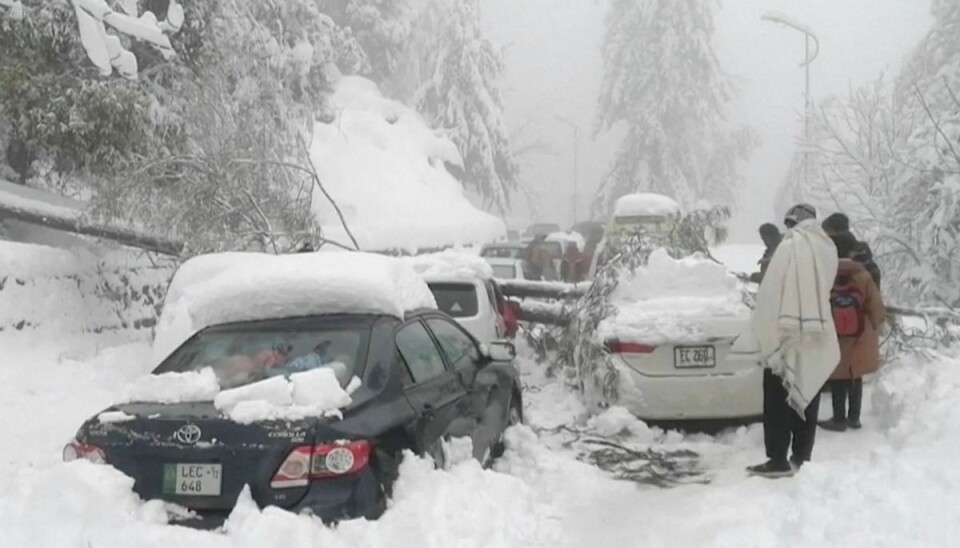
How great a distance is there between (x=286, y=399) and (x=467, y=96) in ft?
119

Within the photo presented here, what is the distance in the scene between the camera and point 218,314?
5.61 meters

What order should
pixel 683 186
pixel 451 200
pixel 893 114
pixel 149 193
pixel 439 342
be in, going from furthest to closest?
pixel 683 186, pixel 451 200, pixel 893 114, pixel 149 193, pixel 439 342

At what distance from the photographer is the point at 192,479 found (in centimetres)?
427

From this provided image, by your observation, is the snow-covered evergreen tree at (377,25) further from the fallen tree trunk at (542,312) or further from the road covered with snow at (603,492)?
the road covered with snow at (603,492)

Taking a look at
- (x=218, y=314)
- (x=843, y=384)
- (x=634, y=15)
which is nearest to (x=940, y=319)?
(x=843, y=384)

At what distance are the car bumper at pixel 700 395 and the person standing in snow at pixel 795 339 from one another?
1190 millimetres

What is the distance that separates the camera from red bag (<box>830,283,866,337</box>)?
24.1 feet

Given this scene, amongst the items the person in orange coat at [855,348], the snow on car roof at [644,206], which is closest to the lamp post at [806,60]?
the snow on car roof at [644,206]

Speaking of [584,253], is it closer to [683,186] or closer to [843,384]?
[843,384]

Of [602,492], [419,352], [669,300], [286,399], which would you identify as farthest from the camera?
[669,300]

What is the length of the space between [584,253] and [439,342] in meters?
16.4

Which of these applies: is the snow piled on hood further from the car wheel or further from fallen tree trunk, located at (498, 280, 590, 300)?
fallen tree trunk, located at (498, 280, 590, 300)

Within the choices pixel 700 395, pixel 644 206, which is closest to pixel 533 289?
pixel 700 395

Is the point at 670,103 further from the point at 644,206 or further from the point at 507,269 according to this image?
the point at 507,269
